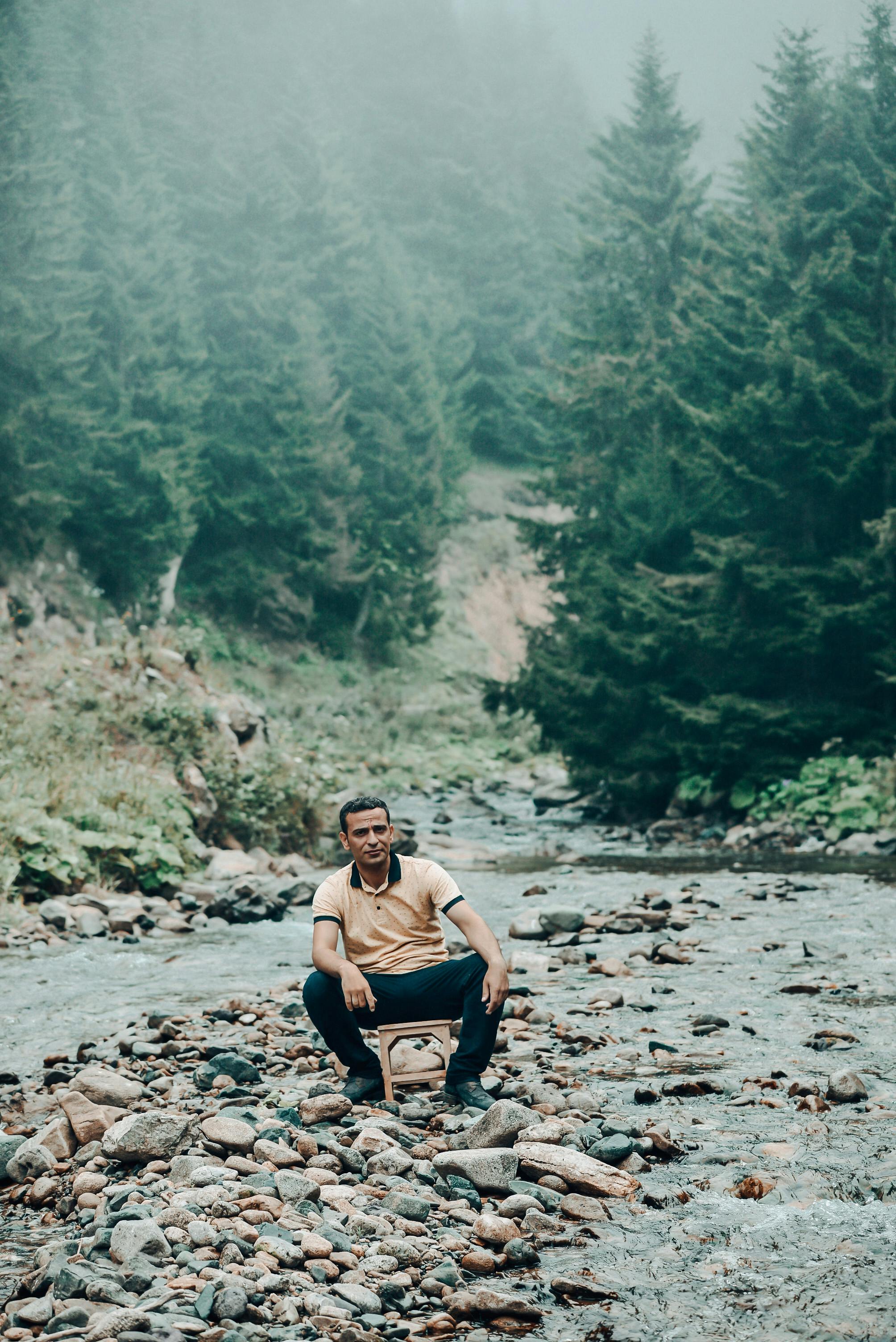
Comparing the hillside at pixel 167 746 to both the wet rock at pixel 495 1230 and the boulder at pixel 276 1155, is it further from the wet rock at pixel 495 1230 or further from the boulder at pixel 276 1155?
the wet rock at pixel 495 1230

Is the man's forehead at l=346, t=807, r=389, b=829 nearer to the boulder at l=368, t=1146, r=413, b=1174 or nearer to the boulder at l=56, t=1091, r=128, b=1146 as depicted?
the boulder at l=368, t=1146, r=413, b=1174

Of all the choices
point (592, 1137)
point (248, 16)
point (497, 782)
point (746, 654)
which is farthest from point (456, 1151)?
point (248, 16)

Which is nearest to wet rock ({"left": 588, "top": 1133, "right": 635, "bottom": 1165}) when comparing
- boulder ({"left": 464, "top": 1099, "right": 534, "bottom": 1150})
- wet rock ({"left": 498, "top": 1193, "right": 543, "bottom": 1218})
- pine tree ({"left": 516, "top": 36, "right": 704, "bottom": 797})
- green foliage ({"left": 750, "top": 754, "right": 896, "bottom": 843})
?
boulder ({"left": 464, "top": 1099, "right": 534, "bottom": 1150})

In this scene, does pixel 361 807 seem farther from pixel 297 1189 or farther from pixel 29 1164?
pixel 29 1164

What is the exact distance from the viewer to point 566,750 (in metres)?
18.7

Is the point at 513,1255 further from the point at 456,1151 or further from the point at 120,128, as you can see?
the point at 120,128

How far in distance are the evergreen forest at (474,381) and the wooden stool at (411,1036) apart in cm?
1126

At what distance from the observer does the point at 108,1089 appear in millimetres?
4496

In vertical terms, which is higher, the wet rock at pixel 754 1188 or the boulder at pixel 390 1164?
the wet rock at pixel 754 1188

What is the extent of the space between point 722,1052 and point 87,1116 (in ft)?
9.10

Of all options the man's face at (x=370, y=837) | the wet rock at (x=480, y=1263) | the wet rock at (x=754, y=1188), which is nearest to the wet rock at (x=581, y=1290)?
the wet rock at (x=480, y=1263)

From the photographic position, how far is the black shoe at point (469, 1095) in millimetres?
4303

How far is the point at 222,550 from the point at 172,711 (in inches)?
683

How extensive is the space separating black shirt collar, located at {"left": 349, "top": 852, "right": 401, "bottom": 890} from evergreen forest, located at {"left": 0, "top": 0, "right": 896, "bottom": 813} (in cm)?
1115
